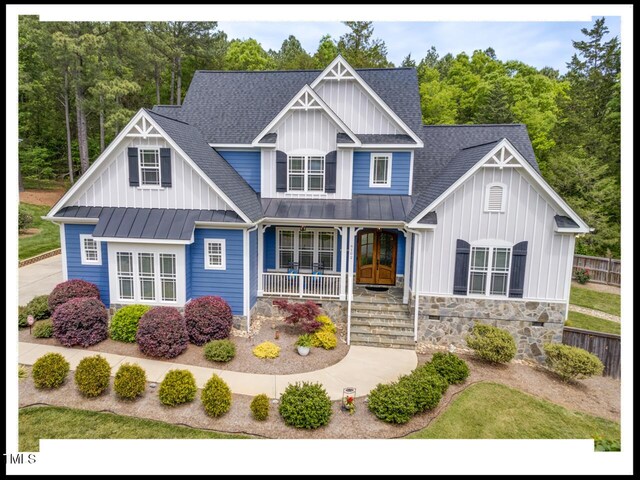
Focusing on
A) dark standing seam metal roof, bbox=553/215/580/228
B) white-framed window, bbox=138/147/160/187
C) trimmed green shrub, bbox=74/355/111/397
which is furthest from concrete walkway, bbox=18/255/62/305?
dark standing seam metal roof, bbox=553/215/580/228

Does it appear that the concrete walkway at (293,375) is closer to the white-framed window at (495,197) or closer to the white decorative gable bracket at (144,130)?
the white-framed window at (495,197)

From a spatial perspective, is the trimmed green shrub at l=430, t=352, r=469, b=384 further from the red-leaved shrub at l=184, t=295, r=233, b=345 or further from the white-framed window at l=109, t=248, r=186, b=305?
the white-framed window at l=109, t=248, r=186, b=305

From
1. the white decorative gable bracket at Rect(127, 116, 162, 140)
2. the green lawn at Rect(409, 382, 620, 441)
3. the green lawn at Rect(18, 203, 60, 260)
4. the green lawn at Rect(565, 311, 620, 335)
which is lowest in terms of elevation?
the green lawn at Rect(409, 382, 620, 441)

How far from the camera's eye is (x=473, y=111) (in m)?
35.9

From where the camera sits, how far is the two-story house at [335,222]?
11477 millimetres

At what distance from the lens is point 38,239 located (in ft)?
74.0

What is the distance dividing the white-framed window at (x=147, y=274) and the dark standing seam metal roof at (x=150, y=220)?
1.54ft

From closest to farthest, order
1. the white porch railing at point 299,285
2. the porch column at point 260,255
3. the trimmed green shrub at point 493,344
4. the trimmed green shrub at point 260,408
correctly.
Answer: the trimmed green shrub at point 260,408, the trimmed green shrub at point 493,344, the white porch railing at point 299,285, the porch column at point 260,255

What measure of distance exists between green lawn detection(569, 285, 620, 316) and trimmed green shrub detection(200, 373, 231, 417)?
51.2ft

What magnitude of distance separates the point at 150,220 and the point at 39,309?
476 cm

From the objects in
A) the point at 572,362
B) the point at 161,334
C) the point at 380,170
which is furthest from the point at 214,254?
the point at 572,362

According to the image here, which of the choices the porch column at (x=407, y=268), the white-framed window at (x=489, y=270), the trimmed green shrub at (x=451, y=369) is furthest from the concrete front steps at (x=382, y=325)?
the white-framed window at (x=489, y=270)

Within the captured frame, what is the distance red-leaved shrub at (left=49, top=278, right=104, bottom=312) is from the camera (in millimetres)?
12070

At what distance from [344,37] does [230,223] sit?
31963 mm
